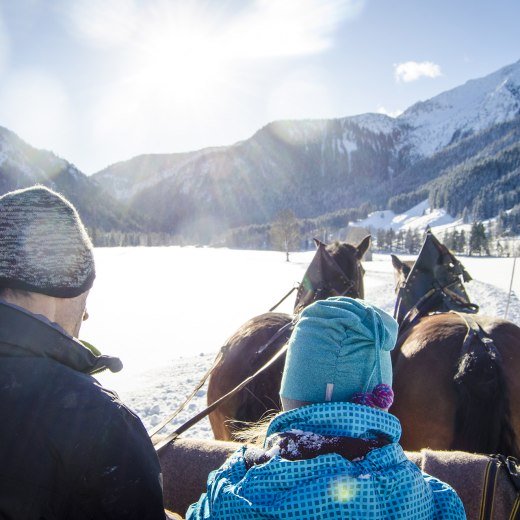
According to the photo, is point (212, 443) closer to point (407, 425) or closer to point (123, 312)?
point (407, 425)

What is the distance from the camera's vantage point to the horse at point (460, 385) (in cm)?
249

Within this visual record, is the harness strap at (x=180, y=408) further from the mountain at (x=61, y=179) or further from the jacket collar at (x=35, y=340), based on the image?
the mountain at (x=61, y=179)

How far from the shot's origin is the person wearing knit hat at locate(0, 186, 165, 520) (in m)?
1.08

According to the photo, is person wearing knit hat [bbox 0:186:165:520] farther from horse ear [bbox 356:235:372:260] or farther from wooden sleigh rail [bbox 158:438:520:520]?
horse ear [bbox 356:235:372:260]

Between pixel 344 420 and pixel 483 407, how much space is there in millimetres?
1722

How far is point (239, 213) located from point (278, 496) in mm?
196498

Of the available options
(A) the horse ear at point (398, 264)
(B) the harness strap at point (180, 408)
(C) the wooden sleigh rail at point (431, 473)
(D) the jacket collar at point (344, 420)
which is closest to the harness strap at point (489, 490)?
(C) the wooden sleigh rail at point (431, 473)

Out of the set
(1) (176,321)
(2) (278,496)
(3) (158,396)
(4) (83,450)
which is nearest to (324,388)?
(2) (278,496)

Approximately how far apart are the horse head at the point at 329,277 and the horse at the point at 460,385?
81 cm

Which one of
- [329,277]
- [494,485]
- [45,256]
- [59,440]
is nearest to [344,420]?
[59,440]

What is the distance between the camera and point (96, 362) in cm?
127

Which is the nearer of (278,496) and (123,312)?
(278,496)

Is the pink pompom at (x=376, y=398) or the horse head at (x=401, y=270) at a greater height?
the horse head at (x=401, y=270)

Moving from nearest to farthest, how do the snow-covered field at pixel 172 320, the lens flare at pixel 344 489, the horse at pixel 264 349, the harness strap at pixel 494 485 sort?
the lens flare at pixel 344 489
the harness strap at pixel 494 485
the horse at pixel 264 349
the snow-covered field at pixel 172 320
